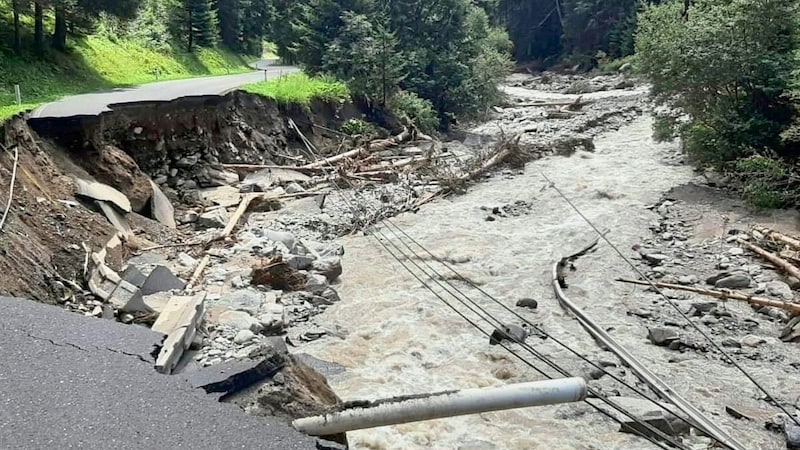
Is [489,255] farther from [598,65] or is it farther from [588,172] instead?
[598,65]

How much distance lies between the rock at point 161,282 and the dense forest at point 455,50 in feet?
33.1

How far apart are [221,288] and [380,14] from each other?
68.5 ft

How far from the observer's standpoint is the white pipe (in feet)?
17.0

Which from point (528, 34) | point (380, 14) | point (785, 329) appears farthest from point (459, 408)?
point (528, 34)

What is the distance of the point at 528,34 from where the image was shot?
6731 cm

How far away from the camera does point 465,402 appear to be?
5.18 meters

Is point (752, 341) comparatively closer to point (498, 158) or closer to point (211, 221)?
point (211, 221)

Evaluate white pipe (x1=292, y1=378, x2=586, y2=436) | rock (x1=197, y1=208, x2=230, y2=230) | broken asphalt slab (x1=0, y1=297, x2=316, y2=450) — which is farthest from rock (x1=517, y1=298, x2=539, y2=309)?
rock (x1=197, y1=208, x2=230, y2=230)

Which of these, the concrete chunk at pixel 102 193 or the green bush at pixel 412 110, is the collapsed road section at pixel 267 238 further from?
the green bush at pixel 412 110

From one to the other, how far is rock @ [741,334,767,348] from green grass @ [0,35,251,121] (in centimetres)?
1350

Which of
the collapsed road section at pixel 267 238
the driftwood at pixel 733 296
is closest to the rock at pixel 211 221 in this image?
the collapsed road section at pixel 267 238

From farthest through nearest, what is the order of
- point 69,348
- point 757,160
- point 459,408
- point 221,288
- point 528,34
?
point 528,34 < point 757,160 < point 221,288 < point 69,348 < point 459,408

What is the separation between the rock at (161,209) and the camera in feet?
49.3

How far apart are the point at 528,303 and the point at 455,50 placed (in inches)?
868
